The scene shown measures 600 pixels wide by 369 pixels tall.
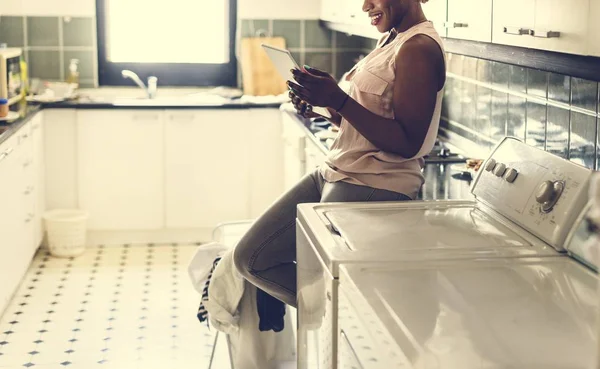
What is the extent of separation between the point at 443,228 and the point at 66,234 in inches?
135

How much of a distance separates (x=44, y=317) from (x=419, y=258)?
9.02ft

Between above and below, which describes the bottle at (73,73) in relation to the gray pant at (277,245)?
above

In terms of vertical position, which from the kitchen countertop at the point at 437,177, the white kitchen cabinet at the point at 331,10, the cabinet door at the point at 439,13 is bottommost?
the kitchen countertop at the point at 437,177

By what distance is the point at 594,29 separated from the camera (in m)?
1.91

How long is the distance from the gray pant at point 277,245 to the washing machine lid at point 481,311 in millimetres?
895

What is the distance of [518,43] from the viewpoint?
2354mm

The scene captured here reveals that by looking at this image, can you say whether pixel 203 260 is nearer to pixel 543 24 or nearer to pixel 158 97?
pixel 543 24

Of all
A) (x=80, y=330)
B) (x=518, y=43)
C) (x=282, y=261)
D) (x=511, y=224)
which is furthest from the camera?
(x=80, y=330)

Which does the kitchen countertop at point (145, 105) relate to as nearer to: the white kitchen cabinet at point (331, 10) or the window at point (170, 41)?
the window at point (170, 41)

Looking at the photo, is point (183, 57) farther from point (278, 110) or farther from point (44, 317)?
point (44, 317)

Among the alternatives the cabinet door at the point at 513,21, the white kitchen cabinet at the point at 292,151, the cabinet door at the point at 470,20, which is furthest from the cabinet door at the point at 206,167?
the cabinet door at the point at 513,21

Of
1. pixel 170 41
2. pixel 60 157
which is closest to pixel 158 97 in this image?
pixel 170 41

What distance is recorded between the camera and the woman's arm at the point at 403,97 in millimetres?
2275

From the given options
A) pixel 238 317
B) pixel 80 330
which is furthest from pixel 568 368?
pixel 80 330
